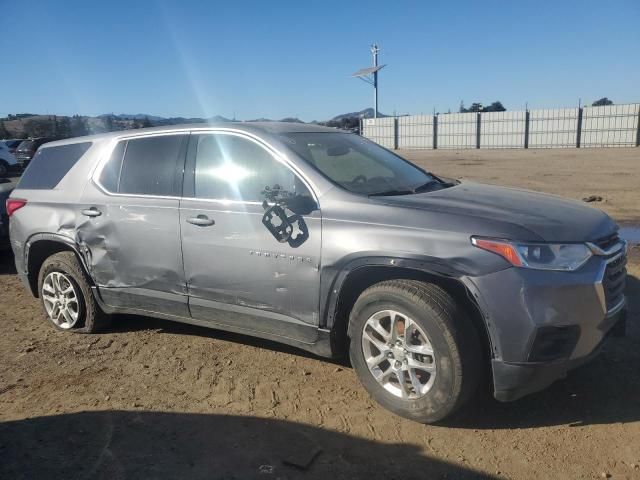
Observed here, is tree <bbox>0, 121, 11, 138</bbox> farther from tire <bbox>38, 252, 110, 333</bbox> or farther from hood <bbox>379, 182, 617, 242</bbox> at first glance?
hood <bbox>379, 182, 617, 242</bbox>

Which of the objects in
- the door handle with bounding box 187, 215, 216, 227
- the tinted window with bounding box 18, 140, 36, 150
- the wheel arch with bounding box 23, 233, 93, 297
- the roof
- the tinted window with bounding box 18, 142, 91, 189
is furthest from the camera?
the tinted window with bounding box 18, 140, 36, 150

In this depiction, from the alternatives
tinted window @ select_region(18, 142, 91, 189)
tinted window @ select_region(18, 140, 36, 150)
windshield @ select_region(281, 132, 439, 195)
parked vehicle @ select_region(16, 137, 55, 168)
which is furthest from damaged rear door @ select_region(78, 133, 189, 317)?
parked vehicle @ select_region(16, 137, 55, 168)

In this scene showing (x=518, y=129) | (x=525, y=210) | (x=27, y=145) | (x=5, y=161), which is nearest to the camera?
(x=525, y=210)

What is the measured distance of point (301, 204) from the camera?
3.66 meters

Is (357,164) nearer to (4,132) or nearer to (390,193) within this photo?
(390,193)

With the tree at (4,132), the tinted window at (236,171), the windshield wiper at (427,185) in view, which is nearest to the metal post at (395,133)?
the tree at (4,132)

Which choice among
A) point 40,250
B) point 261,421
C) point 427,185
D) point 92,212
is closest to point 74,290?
point 40,250

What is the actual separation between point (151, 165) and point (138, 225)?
526mm

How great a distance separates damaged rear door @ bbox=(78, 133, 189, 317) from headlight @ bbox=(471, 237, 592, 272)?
2.36m

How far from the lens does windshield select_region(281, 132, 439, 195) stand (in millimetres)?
3955

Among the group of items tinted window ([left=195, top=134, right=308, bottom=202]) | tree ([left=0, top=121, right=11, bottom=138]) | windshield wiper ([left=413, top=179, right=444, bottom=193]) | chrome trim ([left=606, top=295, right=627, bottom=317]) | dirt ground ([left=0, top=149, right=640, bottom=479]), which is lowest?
dirt ground ([left=0, top=149, right=640, bottom=479])

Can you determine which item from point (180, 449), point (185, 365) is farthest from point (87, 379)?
point (180, 449)

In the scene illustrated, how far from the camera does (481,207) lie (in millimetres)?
3453

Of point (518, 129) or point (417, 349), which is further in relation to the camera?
point (518, 129)
